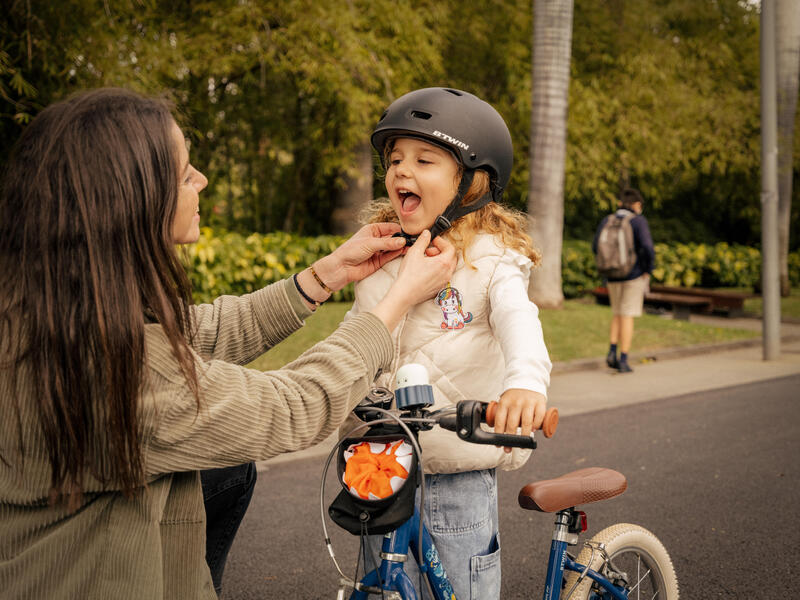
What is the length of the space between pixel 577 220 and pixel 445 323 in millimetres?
22493

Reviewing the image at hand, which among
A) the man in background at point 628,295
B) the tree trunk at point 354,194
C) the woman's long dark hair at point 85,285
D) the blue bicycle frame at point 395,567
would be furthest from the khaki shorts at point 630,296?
the woman's long dark hair at point 85,285

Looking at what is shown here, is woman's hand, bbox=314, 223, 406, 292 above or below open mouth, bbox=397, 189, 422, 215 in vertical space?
below

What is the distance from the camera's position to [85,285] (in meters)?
1.36

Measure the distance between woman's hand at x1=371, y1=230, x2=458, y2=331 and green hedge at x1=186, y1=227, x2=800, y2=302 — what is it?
535cm

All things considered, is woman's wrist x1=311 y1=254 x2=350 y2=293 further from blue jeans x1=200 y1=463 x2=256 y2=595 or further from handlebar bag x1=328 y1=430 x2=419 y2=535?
handlebar bag x1=328 y1=430 x2=419 y2=535

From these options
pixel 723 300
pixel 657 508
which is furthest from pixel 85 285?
pixel 723 300

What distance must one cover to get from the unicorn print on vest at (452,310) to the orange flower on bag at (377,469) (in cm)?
48

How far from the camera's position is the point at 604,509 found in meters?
4.55

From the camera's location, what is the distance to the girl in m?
2.05

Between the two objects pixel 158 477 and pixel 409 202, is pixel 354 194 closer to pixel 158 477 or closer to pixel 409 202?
pixel 409 202

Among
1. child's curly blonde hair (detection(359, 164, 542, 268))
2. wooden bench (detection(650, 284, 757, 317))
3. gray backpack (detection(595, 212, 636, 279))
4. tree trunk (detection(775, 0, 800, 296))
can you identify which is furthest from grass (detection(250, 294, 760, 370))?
tree trunk (detection(775, 0, 800, 296))

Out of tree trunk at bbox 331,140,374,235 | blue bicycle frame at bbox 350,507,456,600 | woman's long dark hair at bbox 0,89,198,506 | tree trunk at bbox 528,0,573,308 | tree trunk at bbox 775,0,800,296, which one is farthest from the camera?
tree trunk at bbox 775,0,800,296

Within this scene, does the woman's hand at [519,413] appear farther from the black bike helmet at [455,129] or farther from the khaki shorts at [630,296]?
the khaki shorts at [630,296]

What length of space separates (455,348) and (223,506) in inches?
29.7
